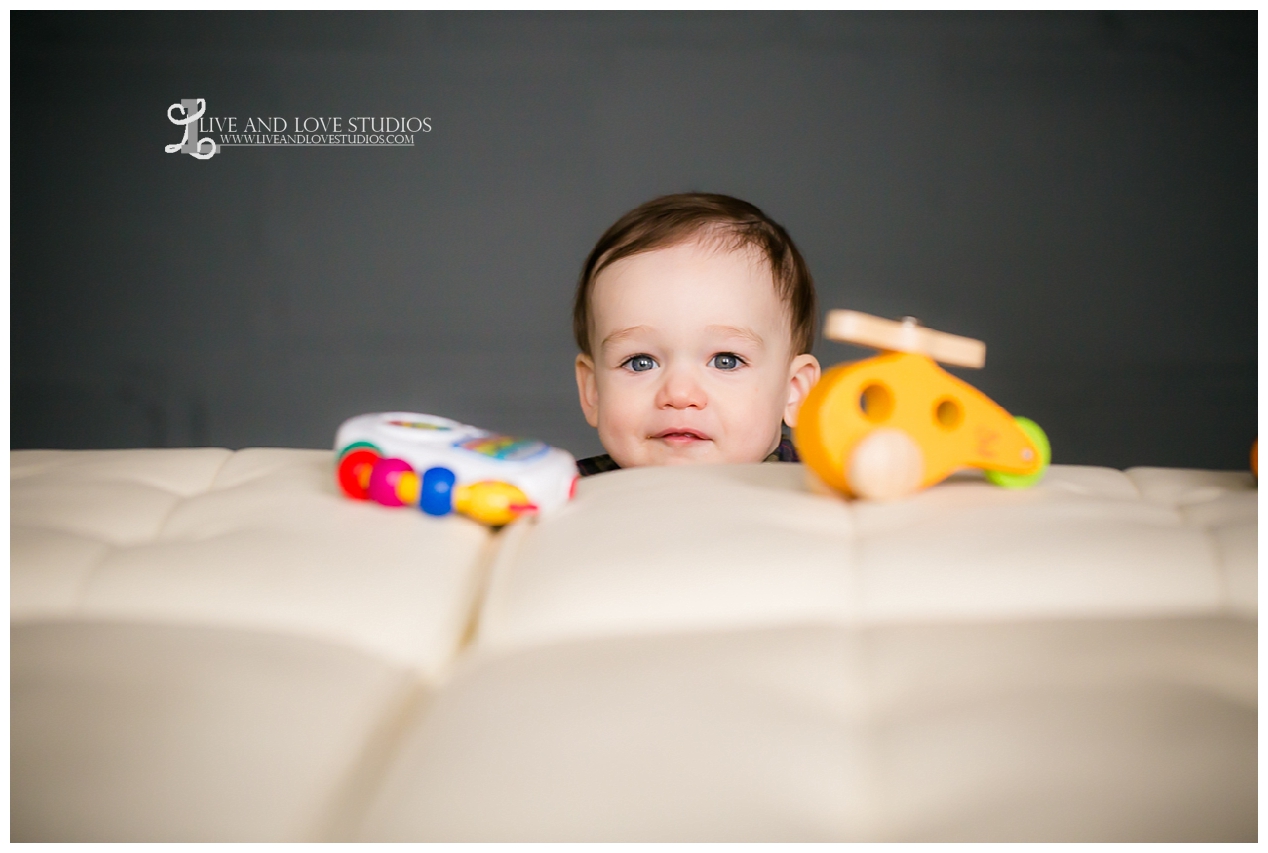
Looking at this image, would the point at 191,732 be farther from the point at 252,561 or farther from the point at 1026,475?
the point at 1026,475

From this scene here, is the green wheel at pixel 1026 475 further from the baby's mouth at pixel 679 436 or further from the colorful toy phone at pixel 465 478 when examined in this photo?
the baby's mouth at pixel 679 436

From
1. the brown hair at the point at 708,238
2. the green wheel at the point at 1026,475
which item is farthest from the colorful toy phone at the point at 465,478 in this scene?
the brown hair at the point at 708,238

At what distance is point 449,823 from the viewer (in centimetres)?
41

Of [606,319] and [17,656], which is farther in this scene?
[606,319]

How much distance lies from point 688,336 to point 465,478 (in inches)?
24.1

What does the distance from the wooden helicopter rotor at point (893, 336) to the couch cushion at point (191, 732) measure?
1.41 feet

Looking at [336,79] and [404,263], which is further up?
[336,79]

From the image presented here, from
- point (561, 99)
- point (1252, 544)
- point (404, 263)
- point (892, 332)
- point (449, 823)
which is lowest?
point (449, 823)

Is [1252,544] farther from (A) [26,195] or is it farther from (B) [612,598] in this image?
(A) [26,195]

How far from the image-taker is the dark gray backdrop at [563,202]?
2590 mm

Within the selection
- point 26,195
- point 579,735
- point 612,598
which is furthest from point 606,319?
point 26,195

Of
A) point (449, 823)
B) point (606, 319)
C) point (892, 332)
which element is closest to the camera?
point (449, 823)

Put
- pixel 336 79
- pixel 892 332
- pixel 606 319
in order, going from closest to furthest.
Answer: pixel 892 332, pixel 606 319, pixel 336 79

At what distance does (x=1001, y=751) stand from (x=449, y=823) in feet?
0.74
